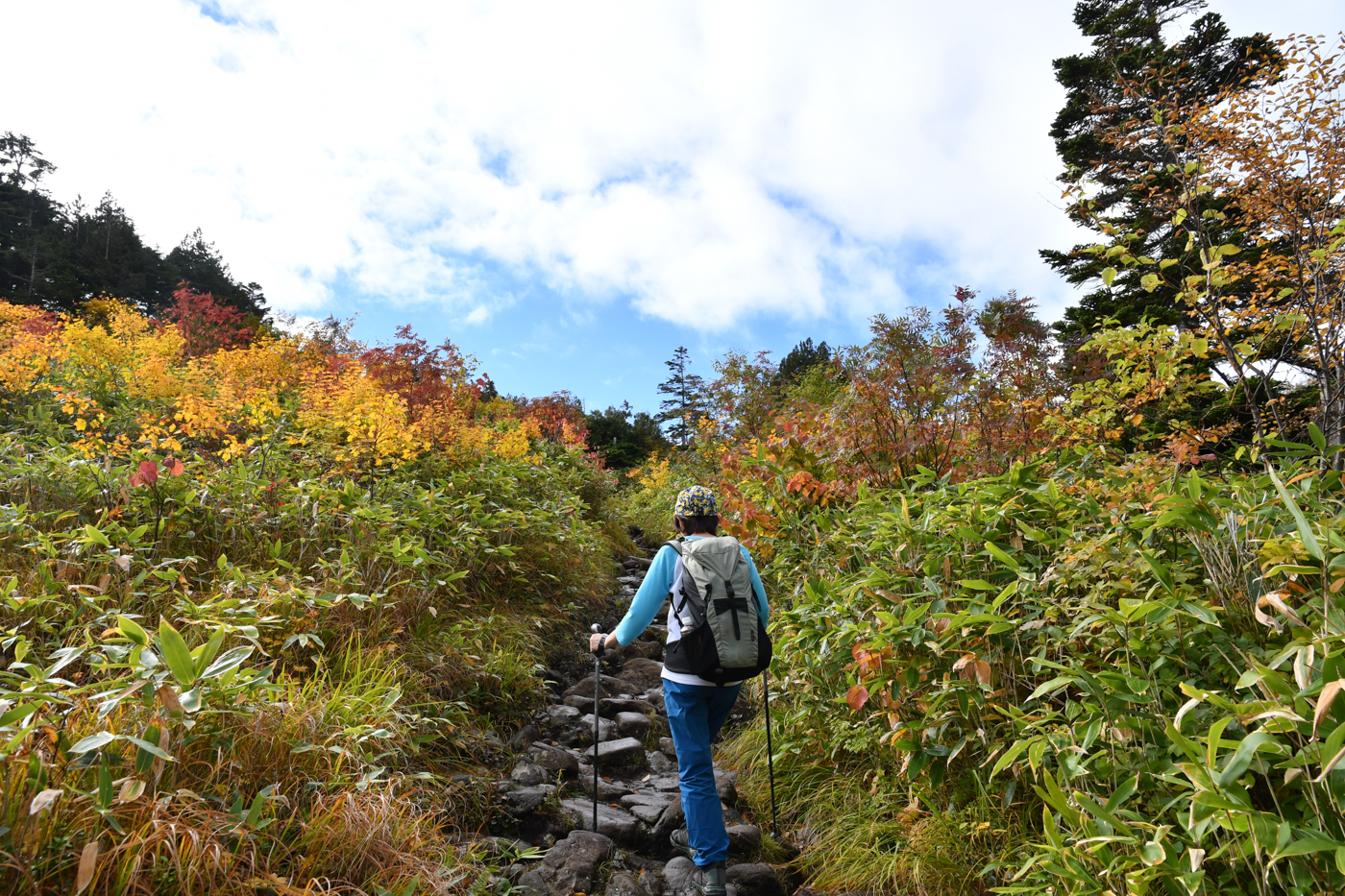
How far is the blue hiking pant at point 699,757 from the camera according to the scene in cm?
288

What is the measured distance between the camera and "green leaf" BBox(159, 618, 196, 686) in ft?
6.39

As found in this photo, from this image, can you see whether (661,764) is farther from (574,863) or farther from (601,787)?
(574,863)

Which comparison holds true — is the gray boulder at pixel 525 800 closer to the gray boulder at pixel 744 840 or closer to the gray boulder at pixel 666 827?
the gray boulder at pixel 666 827

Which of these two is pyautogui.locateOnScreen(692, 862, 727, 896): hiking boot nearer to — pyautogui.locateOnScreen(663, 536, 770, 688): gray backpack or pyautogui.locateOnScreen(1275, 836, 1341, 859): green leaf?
pyautogui.locateOnScreen(663, 536, 770, 688): gray backpack

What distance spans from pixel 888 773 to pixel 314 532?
4.23m

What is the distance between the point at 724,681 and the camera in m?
3.04

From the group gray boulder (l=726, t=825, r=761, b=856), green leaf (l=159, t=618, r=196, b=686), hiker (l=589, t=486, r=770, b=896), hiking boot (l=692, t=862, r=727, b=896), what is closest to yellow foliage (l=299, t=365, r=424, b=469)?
hiker (l=589, t=486, r=770, b=896)

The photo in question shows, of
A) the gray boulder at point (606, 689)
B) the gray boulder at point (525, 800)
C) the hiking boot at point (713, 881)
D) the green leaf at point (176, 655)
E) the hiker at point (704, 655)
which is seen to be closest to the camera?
the green leaf at point (176, 655)

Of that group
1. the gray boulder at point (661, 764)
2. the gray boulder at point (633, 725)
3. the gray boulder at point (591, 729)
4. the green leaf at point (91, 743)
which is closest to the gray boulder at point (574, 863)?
the gray boulder at point (661, 764)

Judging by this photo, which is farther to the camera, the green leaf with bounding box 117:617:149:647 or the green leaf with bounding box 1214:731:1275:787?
the green leaf with bounding box 117:617:149:647

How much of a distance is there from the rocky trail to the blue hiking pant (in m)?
0.29

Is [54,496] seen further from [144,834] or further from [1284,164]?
[1284,164]

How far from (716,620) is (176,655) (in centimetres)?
210

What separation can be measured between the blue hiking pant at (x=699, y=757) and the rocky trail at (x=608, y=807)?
29 cm
